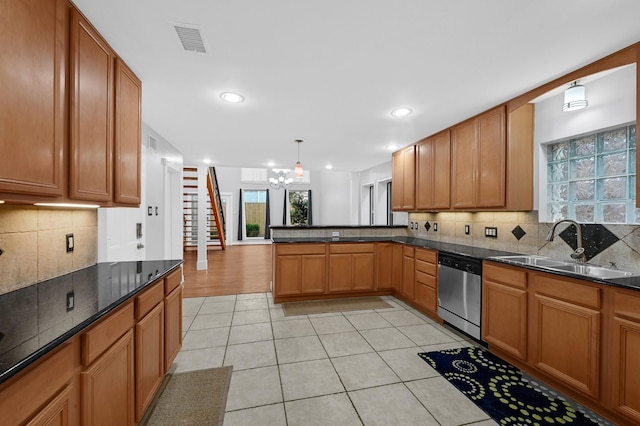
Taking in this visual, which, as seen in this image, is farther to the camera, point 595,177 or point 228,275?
point 228,275

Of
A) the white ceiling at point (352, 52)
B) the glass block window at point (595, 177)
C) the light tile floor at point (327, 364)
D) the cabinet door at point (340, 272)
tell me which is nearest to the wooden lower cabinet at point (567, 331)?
the light tile floor at point (327, 364)

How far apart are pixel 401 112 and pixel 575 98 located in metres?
1.46

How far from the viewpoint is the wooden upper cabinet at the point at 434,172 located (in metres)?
3.66

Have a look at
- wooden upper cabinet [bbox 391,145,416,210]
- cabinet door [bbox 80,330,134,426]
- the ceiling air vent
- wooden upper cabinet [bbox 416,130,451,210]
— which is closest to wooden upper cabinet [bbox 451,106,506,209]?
wooden upper cabinet [bbox 416,130,451,210]

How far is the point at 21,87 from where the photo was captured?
1.15 meters

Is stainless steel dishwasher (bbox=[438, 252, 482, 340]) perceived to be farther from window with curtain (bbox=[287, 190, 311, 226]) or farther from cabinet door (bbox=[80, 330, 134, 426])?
window with curtain (bbox=[287, 190, 311, 226])

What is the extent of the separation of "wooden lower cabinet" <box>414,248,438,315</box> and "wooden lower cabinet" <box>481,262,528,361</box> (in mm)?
721

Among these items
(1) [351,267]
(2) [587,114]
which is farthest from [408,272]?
(2) [587,114]

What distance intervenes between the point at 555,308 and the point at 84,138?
333cm

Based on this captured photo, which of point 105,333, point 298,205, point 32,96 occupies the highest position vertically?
point 32,96

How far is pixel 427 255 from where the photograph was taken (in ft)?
11.6

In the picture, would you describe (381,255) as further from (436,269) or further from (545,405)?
(545,405)

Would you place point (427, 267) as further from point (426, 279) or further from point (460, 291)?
point (460, 291)

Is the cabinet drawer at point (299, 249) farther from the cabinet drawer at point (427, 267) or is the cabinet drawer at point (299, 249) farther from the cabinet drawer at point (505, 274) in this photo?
the cabinet drawer at point (505, 274)
